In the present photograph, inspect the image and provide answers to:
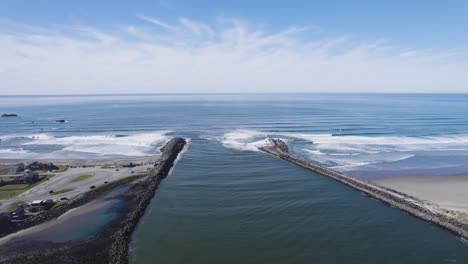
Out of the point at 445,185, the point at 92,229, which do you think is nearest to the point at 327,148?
the point at 445,185

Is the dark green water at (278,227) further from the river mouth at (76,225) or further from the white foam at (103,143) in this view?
the white foam at (103,143)

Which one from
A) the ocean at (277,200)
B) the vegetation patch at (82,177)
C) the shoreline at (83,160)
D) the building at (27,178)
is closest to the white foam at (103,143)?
the ocean at (277,200)

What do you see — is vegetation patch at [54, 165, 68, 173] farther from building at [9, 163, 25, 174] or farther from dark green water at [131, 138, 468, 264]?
dark green water at [131, 138, 468, 264]

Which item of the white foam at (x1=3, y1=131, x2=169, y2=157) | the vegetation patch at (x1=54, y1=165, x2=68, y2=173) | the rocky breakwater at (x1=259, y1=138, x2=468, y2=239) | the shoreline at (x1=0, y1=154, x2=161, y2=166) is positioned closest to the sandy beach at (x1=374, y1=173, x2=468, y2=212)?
the rocky breakwater at (x1=259, y1=138, x2=468, y2=239)

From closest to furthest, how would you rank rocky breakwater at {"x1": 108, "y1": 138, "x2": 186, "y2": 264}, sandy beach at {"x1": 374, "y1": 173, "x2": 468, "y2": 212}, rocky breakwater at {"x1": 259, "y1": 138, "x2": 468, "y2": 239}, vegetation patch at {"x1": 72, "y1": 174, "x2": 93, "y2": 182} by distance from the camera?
1. rocky breakwater at {"x1": 108, "y1": 138, "x2": 186, "y2": 264}
2. rocky breakwater at {"x1": 259, "y1": 138, "x2": 468, "y2": 239}
3. sandy beach at {"x1": 374, "y1": 173, "x2": 468, "y2": 212}
4. vegetation patch at {"x1": 72, "y1": 174, "x2": 93, "y2": 182}

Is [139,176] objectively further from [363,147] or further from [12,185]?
[363,147]

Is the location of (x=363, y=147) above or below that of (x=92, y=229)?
above

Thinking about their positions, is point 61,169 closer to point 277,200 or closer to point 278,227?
point 277,200
